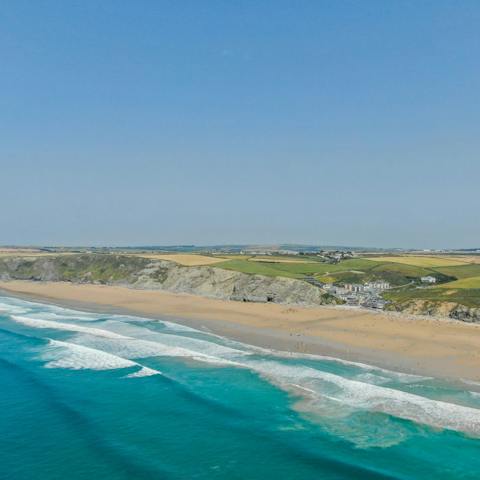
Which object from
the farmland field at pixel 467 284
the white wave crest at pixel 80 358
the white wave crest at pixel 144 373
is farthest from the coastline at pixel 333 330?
the farmland field at pixel 467 284

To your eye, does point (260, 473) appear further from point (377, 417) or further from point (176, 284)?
point (176, 284)

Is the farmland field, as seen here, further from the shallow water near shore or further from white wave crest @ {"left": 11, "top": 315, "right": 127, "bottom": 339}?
white wave crest @ {"left": 11, "top": 315, "right": 127, "bottom": 339}

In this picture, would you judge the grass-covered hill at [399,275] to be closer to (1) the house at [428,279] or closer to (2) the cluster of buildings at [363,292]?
(1) the house at [428,279]

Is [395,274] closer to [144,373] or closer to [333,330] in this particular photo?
[333,330]

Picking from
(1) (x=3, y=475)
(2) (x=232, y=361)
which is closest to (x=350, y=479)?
(1) (x=3, y=475)

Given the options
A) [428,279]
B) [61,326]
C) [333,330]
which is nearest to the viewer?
[333,330]

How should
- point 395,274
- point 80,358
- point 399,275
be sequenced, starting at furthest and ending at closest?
point 395,274 → point 399,275 → point 80,358

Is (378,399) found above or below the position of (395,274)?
below

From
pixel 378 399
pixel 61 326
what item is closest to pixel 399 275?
pixel 61 326
